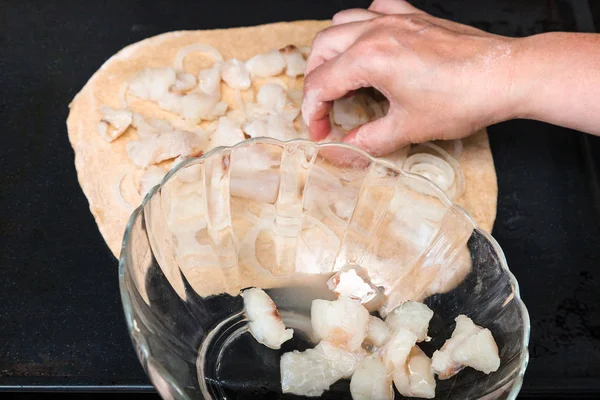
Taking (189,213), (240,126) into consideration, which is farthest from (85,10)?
(189,213)

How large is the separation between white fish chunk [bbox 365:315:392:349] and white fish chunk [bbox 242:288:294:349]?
108mm

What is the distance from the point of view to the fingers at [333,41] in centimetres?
117

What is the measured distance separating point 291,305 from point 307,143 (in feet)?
0.79

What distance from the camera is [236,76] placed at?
1.27m

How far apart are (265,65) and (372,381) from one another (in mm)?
686

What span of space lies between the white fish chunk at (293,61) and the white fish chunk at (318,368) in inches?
24.0

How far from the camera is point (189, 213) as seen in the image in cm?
94

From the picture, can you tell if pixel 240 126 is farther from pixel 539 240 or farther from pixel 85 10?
pixel 539 240

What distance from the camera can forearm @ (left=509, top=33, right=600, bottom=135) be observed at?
41.4 inches

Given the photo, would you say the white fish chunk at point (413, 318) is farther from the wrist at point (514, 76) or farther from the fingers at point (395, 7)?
the fingers at point (395, 7)

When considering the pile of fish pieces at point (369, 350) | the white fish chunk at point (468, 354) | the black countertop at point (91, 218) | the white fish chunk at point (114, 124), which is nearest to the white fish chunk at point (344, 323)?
the pile of fish pieces at point (369, 350)

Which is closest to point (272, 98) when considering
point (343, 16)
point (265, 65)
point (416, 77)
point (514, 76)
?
point (265, 65)

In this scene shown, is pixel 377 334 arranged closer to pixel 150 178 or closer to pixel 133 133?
pixel 150 178

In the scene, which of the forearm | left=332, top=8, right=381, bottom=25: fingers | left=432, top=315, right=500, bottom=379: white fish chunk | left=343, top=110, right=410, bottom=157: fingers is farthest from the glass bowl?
left=332, top=8, right=381, bottom=25: fingers
